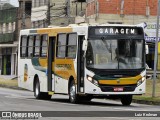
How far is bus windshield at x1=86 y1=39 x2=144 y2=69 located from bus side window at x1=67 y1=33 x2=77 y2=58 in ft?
3.88

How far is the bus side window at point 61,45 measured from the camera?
27548 millimetres

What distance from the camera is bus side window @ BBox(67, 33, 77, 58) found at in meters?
26.5

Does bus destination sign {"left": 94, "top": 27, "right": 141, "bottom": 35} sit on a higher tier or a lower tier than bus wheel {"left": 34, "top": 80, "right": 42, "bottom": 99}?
higher

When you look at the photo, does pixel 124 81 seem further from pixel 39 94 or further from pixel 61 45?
pixel 39 94

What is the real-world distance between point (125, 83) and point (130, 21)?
32.2 meters

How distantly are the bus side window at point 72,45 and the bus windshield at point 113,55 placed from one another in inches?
46.6

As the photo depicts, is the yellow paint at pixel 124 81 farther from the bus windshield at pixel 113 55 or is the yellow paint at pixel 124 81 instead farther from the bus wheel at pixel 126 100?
the bus wheel at pixel 126 100

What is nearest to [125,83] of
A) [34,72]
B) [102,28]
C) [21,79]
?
[102,28]

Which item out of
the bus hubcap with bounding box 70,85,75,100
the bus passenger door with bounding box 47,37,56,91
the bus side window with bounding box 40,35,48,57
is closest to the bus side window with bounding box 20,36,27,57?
the bus side window with bounding box 40,35,48,57

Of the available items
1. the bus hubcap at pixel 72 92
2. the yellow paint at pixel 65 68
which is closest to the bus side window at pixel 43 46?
the yellow paint at pixel 65 68

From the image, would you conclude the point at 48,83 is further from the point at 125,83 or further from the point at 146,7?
the point at 146,7

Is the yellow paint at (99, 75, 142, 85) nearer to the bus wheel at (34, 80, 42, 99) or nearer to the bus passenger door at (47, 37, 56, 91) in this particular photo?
the bus passenger door at (47, 37, 56, 91)

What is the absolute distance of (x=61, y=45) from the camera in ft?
91.4

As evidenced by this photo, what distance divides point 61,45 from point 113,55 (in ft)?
10.8
